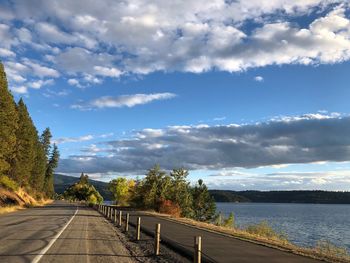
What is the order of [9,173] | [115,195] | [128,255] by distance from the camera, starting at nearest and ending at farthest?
[128,255] < [9,173] < [115,195]

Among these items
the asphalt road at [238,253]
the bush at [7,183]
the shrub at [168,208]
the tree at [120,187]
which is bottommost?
the asphalt road at [238,253]

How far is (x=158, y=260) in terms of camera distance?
14344mm

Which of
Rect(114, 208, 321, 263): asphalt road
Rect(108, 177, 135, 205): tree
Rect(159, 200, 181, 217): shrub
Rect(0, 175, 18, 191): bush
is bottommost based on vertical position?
Rect(114, 208, 321, 263): asphalt road

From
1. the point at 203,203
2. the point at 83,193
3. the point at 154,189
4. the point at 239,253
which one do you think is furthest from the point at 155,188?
the point at 83,193

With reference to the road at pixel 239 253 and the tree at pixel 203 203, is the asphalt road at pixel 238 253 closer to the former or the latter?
the road at pixel 239 253

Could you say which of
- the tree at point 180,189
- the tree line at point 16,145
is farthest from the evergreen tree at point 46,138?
the tree at point 180,189

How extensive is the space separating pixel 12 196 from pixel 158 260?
51.5 meters

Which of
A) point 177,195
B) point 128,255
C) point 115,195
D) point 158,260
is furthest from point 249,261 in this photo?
point 115,195

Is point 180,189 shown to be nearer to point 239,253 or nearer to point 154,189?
point 154,189

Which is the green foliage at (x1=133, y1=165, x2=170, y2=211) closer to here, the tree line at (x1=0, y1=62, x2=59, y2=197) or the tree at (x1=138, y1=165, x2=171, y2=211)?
the tree at (x1=138, y1=165, x2=171, y2=211)

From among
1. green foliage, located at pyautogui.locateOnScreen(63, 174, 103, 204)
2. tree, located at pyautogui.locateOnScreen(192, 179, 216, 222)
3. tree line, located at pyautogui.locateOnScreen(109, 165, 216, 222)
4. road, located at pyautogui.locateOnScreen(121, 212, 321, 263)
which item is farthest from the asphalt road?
green foliage, located at pyautogui.locateOnScreen(63, 174, 103, 204)

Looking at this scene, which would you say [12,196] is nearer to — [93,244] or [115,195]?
[93,244]

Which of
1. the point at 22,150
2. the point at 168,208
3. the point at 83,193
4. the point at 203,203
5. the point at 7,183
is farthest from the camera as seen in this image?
the point at 83,193

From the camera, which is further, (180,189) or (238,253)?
(180,189)
